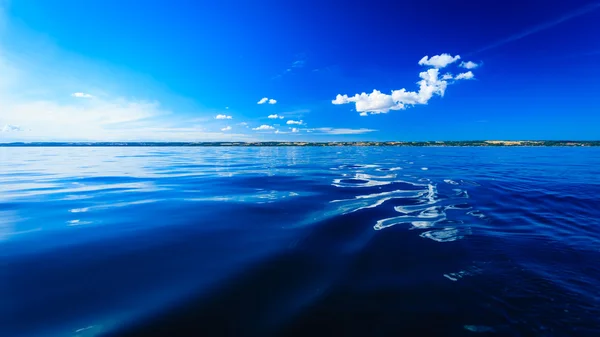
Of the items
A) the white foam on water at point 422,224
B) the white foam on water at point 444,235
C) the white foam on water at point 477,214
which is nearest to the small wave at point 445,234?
the white foam on water at point 444,235

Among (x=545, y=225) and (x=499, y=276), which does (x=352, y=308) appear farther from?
(x=545, y=225)

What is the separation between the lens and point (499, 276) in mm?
4418

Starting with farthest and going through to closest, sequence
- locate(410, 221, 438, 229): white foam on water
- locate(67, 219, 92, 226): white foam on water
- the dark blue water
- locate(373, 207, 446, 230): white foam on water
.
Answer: locate(67, 219, 92, 226): white foam on water < locate(373, 207, 446, 230): white foam on water < locate(410, 221, 438, 229): white foam on water < the dark blue water

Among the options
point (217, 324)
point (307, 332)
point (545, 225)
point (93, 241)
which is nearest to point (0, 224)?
point (93, 241)

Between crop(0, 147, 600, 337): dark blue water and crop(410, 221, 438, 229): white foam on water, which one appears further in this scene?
crop(410, 221, 438, 229): white foam on water

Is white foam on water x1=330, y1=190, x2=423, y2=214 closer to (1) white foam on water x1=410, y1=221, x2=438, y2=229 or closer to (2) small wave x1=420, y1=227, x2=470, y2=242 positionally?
(1) white foam on water x1=410, y1=221, x2=438, y2=229

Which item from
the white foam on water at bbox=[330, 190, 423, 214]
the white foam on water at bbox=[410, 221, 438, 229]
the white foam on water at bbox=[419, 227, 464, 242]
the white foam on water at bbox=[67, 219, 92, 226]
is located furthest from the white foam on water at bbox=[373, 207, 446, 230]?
the white foam on water at bbox=[67, 219, 92, 226]

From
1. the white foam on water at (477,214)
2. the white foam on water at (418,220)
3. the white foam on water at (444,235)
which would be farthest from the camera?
the white foam on water at (477,214)

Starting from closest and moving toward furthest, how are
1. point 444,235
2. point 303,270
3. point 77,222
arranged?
point 303,270
point 444,235
point 77,222

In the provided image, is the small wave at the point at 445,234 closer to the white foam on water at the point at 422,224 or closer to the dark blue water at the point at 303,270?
the dark blue water at the point at 303,270

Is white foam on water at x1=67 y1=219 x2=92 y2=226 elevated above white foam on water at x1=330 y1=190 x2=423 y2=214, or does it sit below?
above

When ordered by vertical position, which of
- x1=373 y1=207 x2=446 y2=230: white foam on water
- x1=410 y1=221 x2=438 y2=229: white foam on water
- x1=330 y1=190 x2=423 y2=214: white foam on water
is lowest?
x1=330 y1=190 x2=423 y2=214: white foam on water

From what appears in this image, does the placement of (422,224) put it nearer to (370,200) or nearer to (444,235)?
(444,235)

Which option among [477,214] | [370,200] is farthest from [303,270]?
[477,214]
